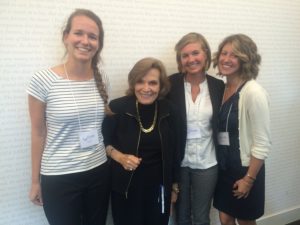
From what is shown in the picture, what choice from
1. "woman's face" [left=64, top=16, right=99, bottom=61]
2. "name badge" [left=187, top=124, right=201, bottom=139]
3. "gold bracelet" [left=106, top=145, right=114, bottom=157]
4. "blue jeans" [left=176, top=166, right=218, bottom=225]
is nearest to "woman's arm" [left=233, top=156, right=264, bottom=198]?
"blue jeans" [left=176, top=166, right=218, bottom=225]

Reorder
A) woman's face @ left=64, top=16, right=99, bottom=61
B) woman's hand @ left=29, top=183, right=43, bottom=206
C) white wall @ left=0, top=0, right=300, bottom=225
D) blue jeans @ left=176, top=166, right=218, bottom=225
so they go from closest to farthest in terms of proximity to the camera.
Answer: woman's face @ left=64, top=16, right=99, bottom=61, woman's hand @ left=29, top=183, right=43, bottom=206, white wall @ left=0, top=0, right=300, bottom=225, blue jeans @ left=176, top=166, right=218, bottom=225

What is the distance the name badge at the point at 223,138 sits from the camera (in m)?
1.65

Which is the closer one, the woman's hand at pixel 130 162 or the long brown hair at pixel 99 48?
the long brown hair at pixel 99 48

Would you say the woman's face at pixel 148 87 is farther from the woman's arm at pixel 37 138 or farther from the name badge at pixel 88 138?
A: the woman's arm at pixel 37 138

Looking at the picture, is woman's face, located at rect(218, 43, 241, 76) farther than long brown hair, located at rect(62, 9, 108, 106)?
Yes

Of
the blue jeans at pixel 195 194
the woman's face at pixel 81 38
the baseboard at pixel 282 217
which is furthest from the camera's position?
the baseboard at pixel 282 217

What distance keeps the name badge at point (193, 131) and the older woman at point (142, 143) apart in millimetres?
117

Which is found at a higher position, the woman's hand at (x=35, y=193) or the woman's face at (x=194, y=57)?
the woman's face at (x=194, y=57)

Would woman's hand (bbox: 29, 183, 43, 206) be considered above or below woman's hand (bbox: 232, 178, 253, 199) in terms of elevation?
above

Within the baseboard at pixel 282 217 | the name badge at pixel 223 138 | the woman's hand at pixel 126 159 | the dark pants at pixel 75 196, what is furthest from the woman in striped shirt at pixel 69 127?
the baseboard at pixel 282 217

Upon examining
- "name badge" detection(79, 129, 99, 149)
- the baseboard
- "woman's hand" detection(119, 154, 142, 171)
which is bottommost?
the baseboard

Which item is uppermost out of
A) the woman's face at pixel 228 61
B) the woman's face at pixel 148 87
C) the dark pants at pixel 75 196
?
the woman's face at pixel 228 61

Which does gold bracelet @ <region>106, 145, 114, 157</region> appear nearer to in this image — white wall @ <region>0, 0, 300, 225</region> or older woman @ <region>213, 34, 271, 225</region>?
white wall @ <region>0, 0, 300, 225</region>

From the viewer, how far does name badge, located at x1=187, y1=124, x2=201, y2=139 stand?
1.66 meters
